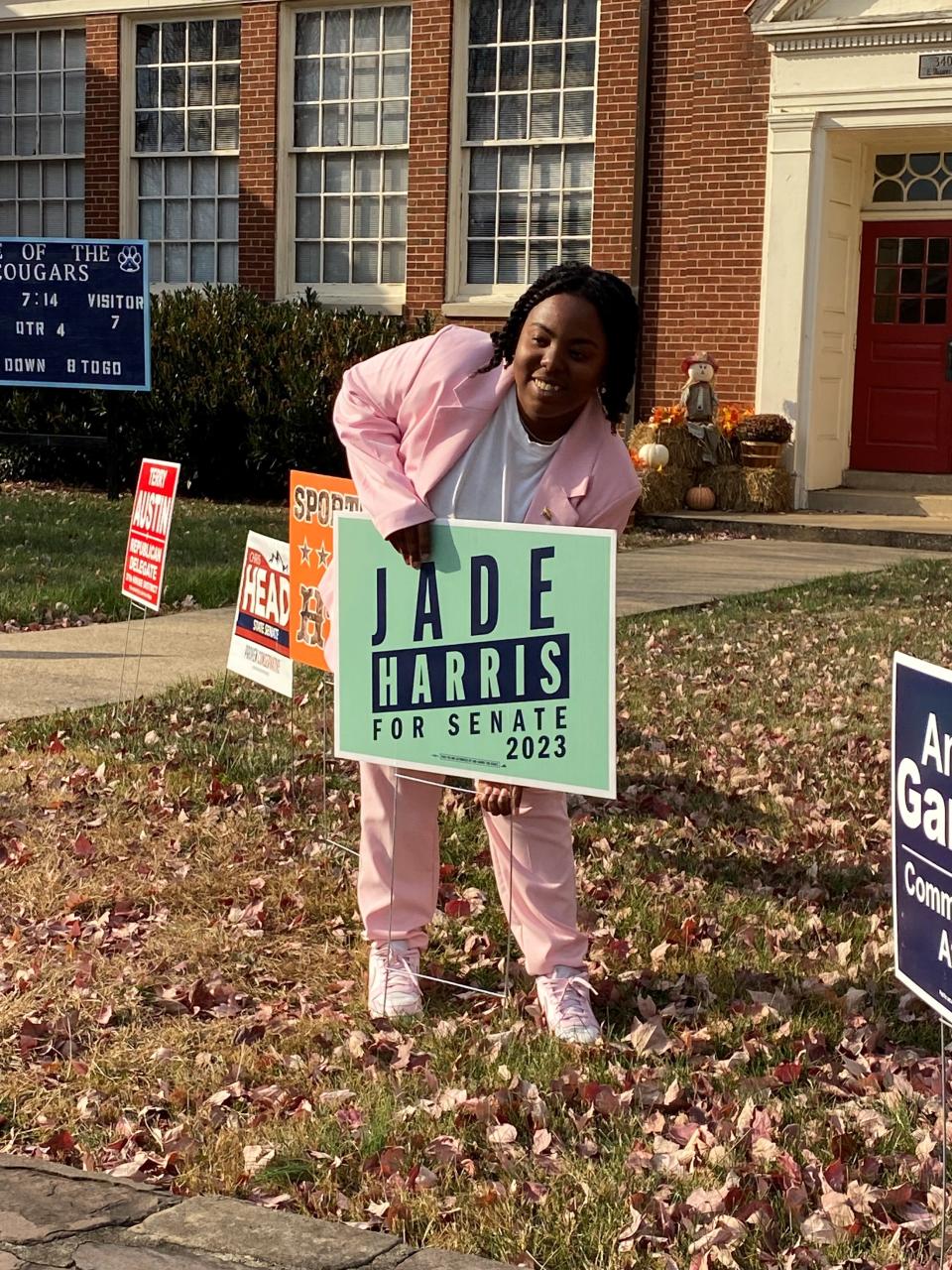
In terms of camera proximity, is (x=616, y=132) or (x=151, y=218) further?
(x=151, y=218)

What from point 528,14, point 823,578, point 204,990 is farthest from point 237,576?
point 528,14

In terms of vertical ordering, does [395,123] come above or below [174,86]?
below

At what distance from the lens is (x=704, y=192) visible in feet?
46.7

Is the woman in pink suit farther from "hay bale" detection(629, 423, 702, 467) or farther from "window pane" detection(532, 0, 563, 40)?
"window pane" detection(532, 0, 563, 40)

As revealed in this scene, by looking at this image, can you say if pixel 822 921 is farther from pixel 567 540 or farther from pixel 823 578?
pixel 823 578

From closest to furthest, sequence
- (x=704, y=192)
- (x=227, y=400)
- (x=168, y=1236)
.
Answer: (x=168, y=1236) < (x=704, y=192) < (x=227, y=400)

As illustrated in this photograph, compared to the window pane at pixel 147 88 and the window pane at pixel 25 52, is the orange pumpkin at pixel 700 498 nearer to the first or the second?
the window pane at pixel 147 88

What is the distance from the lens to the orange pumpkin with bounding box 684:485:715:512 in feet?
46.3

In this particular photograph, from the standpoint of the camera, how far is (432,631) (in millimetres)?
4000

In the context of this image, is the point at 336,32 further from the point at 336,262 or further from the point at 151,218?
the point at 151,218

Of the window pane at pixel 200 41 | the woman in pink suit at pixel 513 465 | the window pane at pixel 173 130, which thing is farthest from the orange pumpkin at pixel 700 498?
the woman in pink suit at pixel 513 465

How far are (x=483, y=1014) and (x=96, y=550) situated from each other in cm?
763

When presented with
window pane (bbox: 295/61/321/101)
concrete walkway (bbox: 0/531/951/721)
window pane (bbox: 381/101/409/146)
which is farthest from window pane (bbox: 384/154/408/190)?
concrete walkway (bbox: 0/531/951/721)

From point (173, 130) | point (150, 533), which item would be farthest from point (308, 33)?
point (150, 533)
